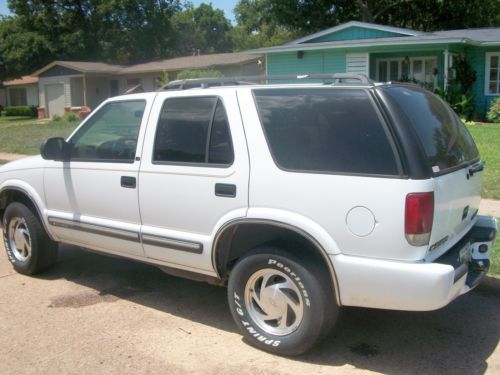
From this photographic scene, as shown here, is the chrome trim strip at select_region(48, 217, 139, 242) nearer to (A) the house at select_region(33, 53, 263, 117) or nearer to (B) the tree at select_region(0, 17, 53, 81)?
(A) the house at select_region(33, 53, 263, 117)

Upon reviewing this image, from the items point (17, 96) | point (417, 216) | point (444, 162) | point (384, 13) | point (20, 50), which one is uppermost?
point (384, 13)

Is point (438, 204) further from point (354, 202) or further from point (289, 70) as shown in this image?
point (289, 70)

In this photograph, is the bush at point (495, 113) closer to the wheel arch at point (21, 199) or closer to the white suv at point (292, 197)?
the white suv at point (292, 197)

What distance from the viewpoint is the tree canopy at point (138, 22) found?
34.2 meters

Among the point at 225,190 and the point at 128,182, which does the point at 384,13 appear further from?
the point at 225,190

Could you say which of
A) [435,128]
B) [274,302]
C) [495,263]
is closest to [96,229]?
[274,302]

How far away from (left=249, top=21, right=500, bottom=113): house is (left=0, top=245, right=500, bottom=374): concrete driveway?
16868 millimetres

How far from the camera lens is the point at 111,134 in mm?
4883

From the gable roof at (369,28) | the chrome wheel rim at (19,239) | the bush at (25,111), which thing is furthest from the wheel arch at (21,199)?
the bush at (25,111)

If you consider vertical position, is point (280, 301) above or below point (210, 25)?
below

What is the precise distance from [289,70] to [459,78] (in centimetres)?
702

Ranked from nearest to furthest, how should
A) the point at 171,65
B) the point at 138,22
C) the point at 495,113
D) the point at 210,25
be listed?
1. the point at 495,113
2. the point at 171,65
3. the point at 138,22
4. the point at 210,25

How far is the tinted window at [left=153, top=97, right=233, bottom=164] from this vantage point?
4051 millimetres

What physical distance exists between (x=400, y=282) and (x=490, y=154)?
8954 millimetres
